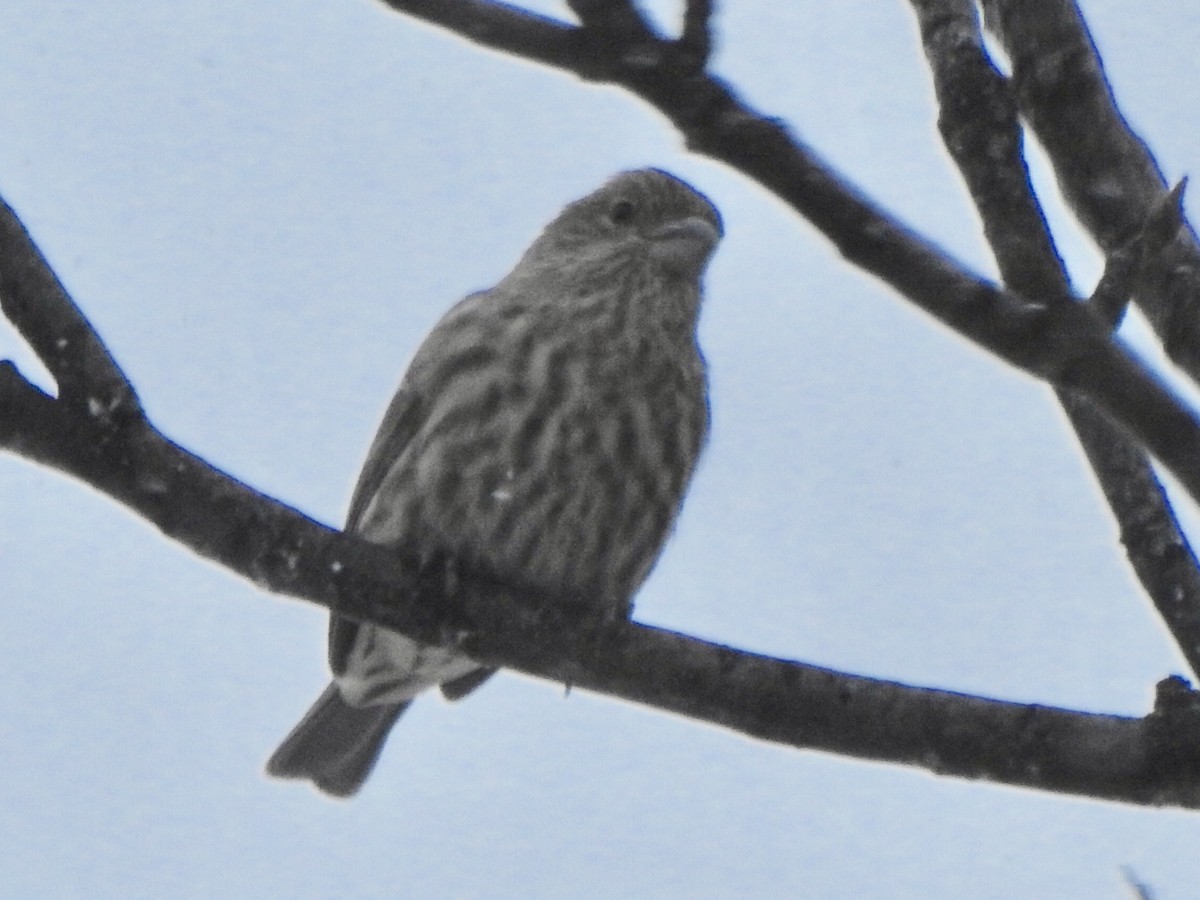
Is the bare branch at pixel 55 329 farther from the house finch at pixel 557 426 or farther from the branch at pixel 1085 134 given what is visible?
the branch at pixel 1085 134

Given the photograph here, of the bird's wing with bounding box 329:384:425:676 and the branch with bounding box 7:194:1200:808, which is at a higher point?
the bird's wing with bounding box 329:384:425:676

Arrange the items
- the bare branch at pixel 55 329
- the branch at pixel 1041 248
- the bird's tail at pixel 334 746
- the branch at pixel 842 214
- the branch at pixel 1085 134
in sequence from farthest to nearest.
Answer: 1. the bird's tail at pixel 334 746
2. the bare branch at pixel 55 329
3. the branch at pixel 1085 134
4. the branch at pixel 1041 248
5. the branch at pixel 842 214

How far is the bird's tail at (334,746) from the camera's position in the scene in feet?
21.1

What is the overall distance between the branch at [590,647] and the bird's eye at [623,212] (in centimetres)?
211

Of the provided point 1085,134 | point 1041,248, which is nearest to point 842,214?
point 1041,248

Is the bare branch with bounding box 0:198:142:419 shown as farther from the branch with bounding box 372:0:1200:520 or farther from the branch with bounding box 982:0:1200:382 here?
the branch with bounding box 982:0:1200:382

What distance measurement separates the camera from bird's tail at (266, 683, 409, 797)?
6.43 meters

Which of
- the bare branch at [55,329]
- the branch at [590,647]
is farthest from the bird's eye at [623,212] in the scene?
the bare branch at [55,329]

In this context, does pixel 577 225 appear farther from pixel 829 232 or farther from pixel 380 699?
pixel 829 232

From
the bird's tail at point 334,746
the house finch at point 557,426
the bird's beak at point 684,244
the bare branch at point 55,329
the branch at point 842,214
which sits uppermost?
the bird's beak at point 684,244

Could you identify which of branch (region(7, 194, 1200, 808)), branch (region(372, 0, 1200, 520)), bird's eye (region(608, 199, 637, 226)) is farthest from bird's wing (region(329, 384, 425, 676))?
branch (region(372, 0, 1200, 520))

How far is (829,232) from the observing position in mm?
2236

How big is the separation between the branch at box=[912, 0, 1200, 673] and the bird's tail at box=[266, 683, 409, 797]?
3231mm

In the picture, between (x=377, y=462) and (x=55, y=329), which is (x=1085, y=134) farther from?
(x=377, y=462)
